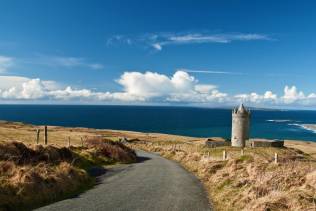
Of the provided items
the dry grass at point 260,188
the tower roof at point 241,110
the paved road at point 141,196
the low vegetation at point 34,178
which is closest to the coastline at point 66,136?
the tower roof at point 241,110

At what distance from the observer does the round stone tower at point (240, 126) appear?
7019 centimetres

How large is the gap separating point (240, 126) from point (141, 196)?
56.4 metres

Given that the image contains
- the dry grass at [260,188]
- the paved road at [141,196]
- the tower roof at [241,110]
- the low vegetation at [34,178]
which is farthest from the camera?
the tower roof at [241,110]

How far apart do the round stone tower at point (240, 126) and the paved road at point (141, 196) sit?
159 feet

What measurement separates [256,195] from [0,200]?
10241 millimetres

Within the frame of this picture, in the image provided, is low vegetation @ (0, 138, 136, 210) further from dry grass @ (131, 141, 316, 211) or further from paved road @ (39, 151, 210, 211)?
dry grass @ (131, 141, 316, 211)

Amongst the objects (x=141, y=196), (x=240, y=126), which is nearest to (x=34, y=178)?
(x=141, y=196)

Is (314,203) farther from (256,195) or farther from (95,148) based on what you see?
(95,148)

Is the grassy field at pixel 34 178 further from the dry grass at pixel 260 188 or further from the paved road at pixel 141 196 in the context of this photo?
the dry grass at pixel 260 188

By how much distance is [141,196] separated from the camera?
17016 mm

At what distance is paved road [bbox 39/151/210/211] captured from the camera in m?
14.7

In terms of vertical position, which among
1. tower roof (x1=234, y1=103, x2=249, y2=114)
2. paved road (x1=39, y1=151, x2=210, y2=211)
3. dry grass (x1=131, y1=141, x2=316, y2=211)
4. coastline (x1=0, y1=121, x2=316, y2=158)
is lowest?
coastline (x1=0, y1=121, x2=316, y2=158)

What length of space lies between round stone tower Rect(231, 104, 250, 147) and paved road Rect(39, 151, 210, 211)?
48.4 meters

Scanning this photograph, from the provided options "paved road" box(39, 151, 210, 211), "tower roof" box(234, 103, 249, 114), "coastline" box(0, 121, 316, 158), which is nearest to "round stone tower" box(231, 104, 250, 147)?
"tower roof" box(234, 103, 249, 114)
